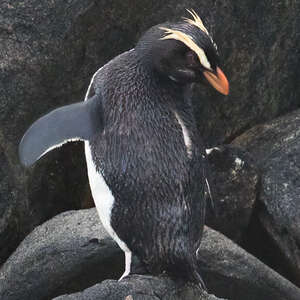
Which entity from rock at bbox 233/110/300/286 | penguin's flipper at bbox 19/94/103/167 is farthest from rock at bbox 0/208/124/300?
rock at bbox 233/110/300/286

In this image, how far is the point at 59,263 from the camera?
159 inches

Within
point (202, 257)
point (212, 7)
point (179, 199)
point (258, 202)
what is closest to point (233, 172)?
point (258, 202)

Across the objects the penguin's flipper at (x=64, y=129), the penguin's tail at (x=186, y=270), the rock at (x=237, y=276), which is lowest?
the rock at (x=237, y=276)

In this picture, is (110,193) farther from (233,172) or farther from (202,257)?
(233,172)

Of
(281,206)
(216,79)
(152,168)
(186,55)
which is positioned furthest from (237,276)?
(186,55)

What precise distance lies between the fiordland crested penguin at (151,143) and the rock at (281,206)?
3.16ft

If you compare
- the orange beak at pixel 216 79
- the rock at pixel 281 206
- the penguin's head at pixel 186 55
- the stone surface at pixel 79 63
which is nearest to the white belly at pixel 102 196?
the penguin's head at pixel 186 55

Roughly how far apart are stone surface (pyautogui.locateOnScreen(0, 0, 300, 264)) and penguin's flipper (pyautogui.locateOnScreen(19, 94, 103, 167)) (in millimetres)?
635

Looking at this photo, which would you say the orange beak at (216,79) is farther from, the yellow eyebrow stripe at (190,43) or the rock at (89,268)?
the rock at (89,268)

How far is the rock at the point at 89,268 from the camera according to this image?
13.0 feet

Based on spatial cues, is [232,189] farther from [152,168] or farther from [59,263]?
[152,168]

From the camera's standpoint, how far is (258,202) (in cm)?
450

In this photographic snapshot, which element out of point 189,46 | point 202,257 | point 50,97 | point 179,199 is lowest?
point 202,257

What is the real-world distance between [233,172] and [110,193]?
122cm
